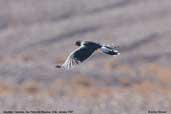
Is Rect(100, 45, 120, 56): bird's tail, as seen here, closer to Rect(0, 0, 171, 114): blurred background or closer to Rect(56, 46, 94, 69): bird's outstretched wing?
Rect(56, 46, 94, 69): bird's outstretched wing

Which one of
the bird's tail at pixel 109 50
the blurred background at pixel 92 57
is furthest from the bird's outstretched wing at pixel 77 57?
the blurred background at pixel 92 57

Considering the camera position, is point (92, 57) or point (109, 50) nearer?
point (109, 50)

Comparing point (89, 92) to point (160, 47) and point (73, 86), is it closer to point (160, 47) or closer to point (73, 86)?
point (73, 86)

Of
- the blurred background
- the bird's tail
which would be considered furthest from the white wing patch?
the blurred background

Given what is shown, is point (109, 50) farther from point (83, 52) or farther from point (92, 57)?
point (92, 57)

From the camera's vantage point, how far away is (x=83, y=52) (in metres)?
9.91

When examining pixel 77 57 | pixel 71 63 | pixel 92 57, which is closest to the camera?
pixel 71 63

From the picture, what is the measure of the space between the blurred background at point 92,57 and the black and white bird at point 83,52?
2.53m

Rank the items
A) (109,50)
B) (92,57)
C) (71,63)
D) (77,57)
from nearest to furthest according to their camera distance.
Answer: (71,63), (77,57), (109,50), (92,57)

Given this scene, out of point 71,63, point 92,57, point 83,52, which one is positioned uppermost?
point 92,57

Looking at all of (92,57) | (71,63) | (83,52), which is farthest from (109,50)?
(92,57)

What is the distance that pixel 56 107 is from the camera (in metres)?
12.6

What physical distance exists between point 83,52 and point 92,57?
78.2 ft

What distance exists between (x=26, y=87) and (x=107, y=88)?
2.36m
